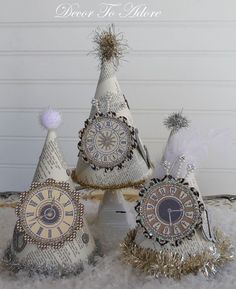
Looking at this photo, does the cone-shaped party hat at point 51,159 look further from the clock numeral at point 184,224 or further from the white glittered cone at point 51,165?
the clock numeral at point 184,224

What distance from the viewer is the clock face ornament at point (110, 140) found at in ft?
3.72

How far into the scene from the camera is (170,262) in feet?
3.13

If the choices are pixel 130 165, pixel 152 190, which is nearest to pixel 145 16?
pixel 130 165

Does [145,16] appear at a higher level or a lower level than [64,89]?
higher

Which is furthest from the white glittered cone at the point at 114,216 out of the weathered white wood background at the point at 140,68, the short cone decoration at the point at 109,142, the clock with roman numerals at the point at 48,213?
the weathered white wood background at the point at 140,68

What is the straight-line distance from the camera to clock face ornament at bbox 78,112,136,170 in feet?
3.72

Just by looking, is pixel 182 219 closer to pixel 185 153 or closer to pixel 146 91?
pixel 185 153

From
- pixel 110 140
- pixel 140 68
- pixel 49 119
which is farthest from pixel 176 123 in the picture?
pixel 140 68

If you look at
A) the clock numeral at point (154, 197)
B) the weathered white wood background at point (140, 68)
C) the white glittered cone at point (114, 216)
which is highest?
the weathered white wood background at point (140, 68)

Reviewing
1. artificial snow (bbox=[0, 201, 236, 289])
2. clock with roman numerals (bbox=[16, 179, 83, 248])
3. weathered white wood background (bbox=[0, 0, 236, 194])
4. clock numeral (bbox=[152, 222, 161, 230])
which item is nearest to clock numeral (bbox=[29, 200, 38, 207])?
clock with roman numerals (bbox=[16, 179, 83, 248])

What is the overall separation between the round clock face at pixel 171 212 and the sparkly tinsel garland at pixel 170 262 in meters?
0.04

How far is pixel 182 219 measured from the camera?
973mm

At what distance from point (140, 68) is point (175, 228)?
3.21ft

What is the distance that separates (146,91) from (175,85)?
0.37ft
